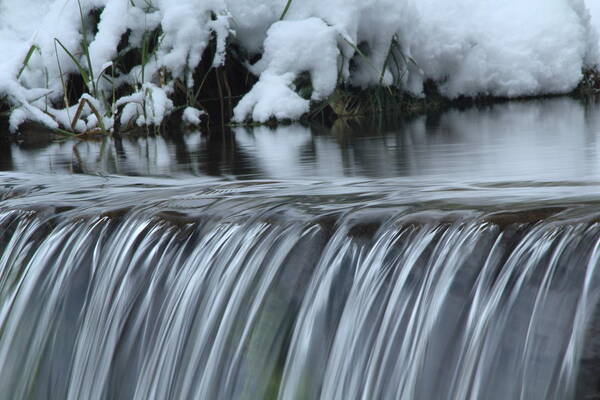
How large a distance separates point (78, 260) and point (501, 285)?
85cm

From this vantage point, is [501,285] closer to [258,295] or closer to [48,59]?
[258,295]

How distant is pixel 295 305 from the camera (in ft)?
4.93

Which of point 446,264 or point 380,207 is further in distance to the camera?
point 380,207

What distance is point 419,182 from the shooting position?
196 cm

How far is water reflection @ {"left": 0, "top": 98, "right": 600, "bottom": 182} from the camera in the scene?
7.45 ft

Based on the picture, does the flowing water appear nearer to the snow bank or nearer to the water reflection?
the water reflection

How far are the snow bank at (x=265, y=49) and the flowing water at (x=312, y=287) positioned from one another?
2.75 m

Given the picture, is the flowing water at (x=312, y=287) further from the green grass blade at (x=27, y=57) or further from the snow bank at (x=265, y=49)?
the green grass blade at (x=27, y=57)

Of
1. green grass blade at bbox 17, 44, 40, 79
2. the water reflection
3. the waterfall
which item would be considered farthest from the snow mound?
the waterfall

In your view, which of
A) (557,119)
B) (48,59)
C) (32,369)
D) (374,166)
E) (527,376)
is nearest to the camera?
(527,376)

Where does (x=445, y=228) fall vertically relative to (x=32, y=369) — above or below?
above

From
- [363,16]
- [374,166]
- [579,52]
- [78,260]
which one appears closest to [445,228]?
Answer: [78,260]

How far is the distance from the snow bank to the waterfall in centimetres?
310

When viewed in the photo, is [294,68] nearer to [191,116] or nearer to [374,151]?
[191,116]
